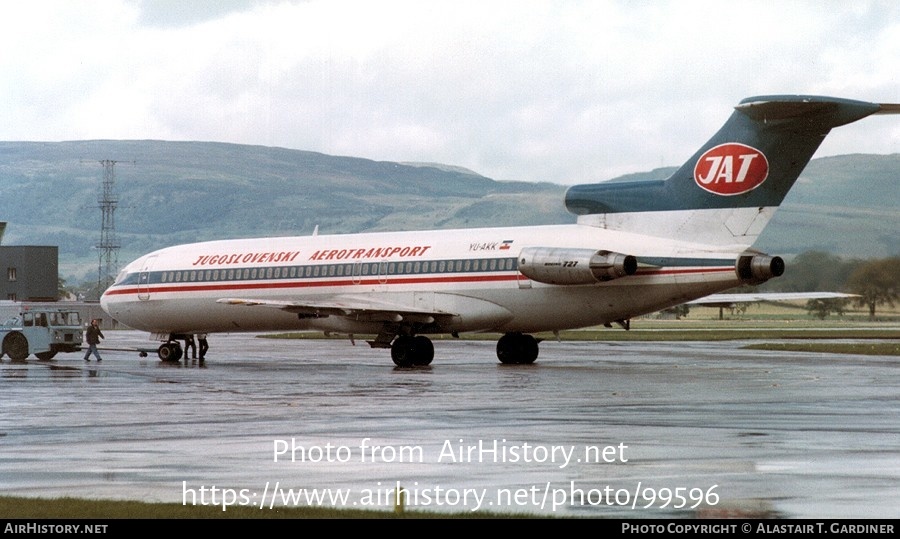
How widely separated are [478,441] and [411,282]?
23005 mm

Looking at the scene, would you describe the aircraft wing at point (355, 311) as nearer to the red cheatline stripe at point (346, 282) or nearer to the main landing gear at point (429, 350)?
the main landing gear at point (429, 350)

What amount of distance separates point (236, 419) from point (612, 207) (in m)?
18.6

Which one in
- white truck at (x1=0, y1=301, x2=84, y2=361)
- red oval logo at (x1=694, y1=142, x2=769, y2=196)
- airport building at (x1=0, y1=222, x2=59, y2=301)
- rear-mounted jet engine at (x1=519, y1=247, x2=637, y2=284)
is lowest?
white truck at (x1=0, y1=301, x2=84, y2=361)

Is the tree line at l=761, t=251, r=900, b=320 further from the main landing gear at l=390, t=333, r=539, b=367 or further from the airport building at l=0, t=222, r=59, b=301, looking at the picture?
the airport building at l=0, t=222, r=59, b=301

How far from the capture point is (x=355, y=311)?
3888 centimetres

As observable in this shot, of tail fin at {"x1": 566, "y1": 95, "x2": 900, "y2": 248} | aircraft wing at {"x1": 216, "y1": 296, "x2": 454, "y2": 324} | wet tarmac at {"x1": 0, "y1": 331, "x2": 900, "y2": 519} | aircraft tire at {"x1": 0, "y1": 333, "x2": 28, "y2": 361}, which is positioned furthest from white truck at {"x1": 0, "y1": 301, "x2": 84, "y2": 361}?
tail fin at {"x1": 566, "y1": 95, "x2": 900, "y2": 248}

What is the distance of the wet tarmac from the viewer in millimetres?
13031

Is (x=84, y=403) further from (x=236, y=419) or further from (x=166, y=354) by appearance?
(x=166, y=354)

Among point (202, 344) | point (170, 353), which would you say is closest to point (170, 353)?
point (170, 353)

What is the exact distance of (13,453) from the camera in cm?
1706

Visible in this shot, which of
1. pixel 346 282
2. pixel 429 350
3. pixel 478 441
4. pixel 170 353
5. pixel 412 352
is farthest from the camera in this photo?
pixel 170 353

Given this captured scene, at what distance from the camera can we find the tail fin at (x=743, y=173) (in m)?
33.3

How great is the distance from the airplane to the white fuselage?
0.04m

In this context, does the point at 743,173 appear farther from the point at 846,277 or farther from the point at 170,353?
the point at 170,353
